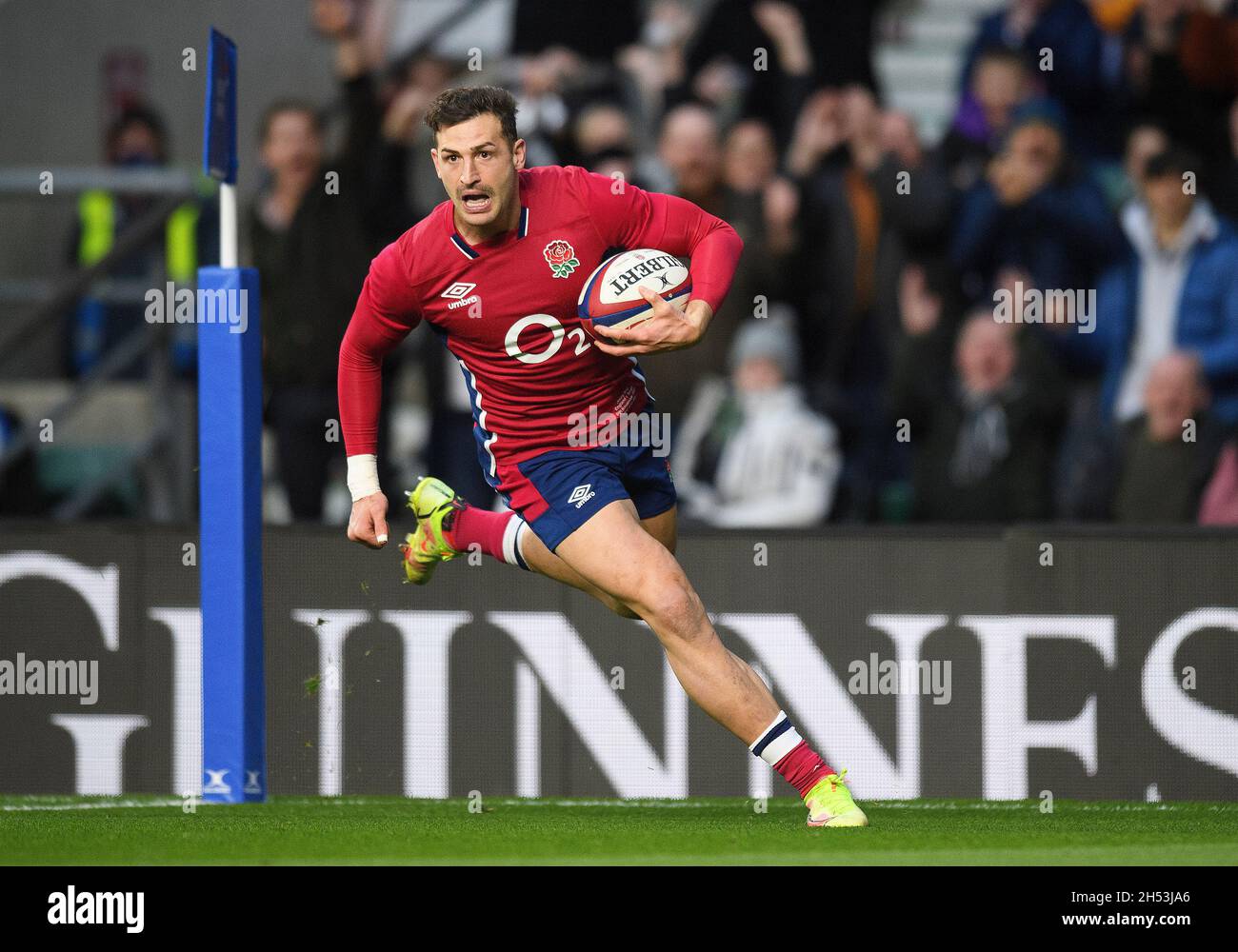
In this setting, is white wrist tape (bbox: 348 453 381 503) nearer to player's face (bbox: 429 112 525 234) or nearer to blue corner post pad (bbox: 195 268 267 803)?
blue corner post pad (bbox: 195 268 267 803)

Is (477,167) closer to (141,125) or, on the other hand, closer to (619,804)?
(619,804)

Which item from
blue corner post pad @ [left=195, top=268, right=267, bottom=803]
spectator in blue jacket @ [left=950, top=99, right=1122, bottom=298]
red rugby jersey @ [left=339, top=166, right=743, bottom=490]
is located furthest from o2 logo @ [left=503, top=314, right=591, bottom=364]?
spectator in blue jacket @ [left=950, top=99, right=1122, bottom=298]

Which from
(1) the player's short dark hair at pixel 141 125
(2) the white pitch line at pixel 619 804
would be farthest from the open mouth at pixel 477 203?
(1) the player's short dark hair at pixel 141 125

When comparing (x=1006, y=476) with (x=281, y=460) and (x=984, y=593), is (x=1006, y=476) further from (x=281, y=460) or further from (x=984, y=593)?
(x=281, y=460)

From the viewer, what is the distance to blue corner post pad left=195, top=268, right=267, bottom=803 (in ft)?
26.4

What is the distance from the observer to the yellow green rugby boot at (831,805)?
6.84m

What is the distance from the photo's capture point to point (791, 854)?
6156mm

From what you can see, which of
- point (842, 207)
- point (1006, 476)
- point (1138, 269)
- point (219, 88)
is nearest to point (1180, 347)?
point (1138, 269)

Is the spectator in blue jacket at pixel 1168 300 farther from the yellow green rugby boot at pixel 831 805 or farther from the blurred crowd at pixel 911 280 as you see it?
the yellow green rugby boot at pixel 831 805

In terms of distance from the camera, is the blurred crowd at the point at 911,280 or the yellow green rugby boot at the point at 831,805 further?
the blurred crowd at the point at 911,280

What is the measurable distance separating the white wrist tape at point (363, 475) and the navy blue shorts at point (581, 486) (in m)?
0.47

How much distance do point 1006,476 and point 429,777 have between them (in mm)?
3075
